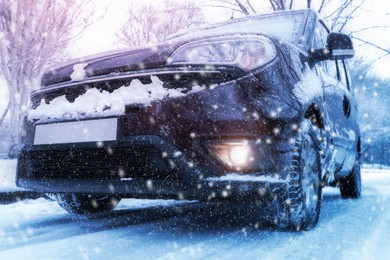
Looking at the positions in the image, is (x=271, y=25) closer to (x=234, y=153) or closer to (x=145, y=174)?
(x=234, y=153)

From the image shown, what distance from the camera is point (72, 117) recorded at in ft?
8.31

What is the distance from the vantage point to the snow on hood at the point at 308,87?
2576 mm

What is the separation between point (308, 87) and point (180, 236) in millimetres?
1260

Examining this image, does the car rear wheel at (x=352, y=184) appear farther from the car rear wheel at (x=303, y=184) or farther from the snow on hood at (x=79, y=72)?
the snow on hood at (x=79, y=72)

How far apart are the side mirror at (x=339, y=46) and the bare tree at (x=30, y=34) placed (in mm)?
8920

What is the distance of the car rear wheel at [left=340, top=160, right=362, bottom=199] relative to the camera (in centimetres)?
500

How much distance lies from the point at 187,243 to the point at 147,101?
2.72ft

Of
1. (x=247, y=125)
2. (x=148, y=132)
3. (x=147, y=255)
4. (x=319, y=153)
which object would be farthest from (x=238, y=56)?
(x=147, y=255)

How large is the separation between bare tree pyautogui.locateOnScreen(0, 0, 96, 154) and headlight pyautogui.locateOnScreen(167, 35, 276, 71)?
8952 mm

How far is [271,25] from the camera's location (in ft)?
11.6

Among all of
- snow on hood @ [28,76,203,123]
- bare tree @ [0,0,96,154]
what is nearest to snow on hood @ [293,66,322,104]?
snow on hood @ [28,76,203,123]

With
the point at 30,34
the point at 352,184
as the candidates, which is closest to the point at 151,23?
the point at 30,34

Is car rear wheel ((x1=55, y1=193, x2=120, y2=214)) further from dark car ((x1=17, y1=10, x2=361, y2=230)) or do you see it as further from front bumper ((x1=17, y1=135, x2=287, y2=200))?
front bumper ((x1=17, y1=135, x2=287, y2=200))

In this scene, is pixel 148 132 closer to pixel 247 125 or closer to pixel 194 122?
pixel 194 122
